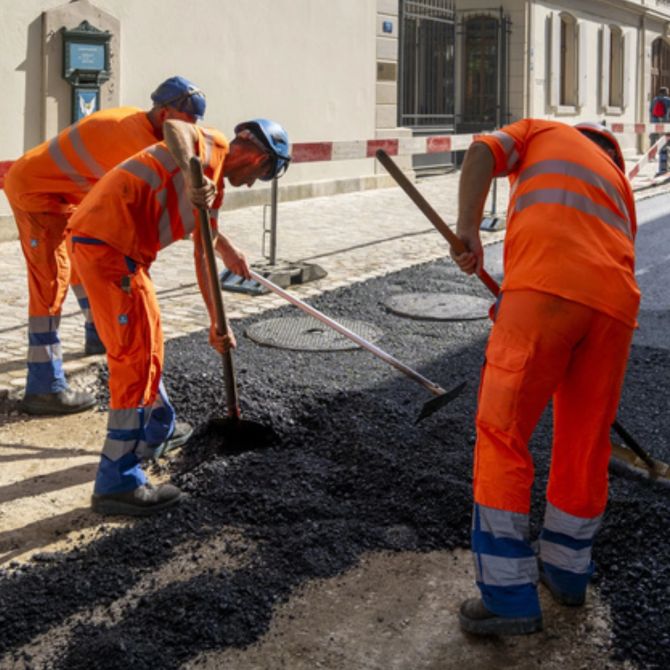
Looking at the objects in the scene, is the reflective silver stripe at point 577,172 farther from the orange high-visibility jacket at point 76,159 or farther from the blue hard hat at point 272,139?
the orange high-visibility jacket at point 76,159

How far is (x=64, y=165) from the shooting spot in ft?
17.7

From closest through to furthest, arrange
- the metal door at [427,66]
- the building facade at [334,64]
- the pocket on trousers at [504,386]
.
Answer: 1. the pocket on trousers at [504,386]
2. the building facade at [334,64]
3. the metal door at [427,66]

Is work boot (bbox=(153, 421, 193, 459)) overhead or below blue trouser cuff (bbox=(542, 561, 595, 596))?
overhead

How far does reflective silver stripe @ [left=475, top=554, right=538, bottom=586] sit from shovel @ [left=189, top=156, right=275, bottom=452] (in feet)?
5.44

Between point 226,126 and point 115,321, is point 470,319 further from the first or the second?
point 226,126

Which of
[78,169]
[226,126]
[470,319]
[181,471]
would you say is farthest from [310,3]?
[181,471]

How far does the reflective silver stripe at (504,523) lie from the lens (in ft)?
10.6

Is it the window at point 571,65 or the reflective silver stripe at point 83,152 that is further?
the window at point 571,65

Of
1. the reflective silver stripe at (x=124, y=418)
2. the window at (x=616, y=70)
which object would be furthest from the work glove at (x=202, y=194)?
the window at (x=616, y=70)

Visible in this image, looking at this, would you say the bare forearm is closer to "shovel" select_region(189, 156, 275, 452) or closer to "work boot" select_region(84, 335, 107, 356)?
"shovel" select_region(189, 156, 275, 452)

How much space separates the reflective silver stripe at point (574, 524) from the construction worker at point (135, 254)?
1591mm

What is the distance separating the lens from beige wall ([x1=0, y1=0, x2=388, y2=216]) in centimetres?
1095

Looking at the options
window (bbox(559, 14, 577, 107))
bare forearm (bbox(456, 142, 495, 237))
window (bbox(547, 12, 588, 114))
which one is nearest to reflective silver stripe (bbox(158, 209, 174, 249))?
bare forearm (bbox(456, 142, 495, 237))

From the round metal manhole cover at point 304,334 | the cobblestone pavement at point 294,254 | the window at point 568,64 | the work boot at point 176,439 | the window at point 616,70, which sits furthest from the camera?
the window at point 616,70
